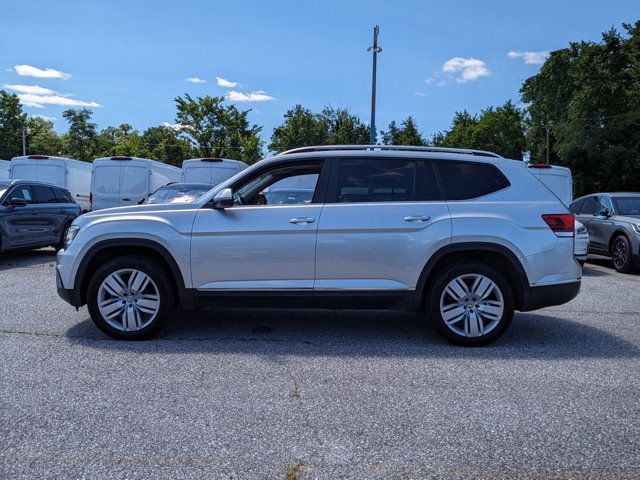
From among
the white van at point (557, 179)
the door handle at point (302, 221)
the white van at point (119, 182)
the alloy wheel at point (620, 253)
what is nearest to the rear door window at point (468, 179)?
the door handle at point (302, 221)

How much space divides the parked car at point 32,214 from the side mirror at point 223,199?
7.43 metres

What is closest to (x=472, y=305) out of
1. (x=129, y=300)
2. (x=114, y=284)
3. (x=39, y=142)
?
(x=129, y=300)

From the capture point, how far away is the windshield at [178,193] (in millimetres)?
11531

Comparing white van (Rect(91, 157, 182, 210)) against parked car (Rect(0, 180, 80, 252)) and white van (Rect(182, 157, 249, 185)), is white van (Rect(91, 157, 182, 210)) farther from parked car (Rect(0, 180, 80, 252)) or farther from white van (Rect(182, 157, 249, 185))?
parked car (Rect(0, 180, 80, 252))

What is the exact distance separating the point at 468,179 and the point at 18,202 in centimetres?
935

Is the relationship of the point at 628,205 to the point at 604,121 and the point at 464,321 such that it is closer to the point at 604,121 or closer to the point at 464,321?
the point at 464,321

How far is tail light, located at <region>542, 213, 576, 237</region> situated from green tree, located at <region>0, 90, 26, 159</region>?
66498 mm

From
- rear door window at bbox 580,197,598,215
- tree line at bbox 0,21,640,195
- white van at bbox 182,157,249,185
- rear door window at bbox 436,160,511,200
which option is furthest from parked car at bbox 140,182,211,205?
tree line at bbox 0,21,640,195

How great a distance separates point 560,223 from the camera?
521 cm

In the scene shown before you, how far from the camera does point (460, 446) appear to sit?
10.5 ft

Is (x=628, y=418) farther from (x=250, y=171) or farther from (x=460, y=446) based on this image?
(x=250, y=171)

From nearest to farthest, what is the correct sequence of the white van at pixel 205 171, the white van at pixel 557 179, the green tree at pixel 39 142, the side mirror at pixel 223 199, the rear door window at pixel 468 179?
the side mirror at pixel 223 199 → the rear door window at pixel 468 179 → the white van at pixel 557 179 → the white van at pixel 205 171 → the green tree at pixel 39 142

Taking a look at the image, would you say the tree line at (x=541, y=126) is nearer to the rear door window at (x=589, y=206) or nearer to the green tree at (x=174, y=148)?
the green tree at (x=174, y=148)

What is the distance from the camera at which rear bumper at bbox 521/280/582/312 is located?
17.0 feet
